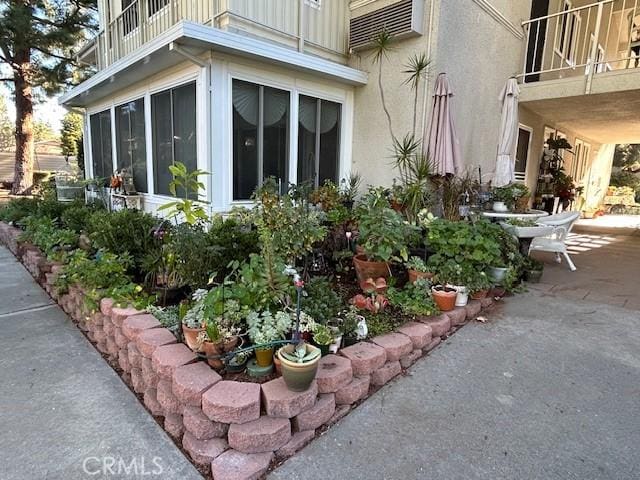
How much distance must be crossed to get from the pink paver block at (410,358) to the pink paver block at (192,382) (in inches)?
53.7

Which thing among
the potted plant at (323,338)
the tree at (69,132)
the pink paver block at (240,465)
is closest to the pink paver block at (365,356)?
the potted plant at (323,338)

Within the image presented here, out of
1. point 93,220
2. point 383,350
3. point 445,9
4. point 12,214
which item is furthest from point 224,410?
point 12,214

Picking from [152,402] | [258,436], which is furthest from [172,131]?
[258,436]

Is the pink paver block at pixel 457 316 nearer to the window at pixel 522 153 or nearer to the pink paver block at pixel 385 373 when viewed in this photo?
the pink paver block at pixel 385 373

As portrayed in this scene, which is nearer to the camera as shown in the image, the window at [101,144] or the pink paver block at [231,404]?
the pink paver block at [231,404]

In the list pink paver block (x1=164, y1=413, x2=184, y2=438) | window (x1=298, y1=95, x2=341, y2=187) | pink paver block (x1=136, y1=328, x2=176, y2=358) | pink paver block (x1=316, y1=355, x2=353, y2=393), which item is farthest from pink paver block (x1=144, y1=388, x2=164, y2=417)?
window (x1=298, y1=95, x2=341, y2=187)

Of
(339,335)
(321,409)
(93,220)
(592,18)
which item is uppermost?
(592,18)

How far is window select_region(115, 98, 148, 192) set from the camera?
21.2 feet

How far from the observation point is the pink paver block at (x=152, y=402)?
Result: 2.31 meters

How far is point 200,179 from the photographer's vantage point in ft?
16.4

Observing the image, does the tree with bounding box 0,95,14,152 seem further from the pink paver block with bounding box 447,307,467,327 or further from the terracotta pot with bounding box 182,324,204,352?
the pink paver block with bounding box 447,307,467,327

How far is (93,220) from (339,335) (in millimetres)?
3568

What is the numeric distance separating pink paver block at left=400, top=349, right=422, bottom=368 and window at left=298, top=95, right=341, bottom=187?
3.39 metres

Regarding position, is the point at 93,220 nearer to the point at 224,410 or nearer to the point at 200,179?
the point at 200,179
